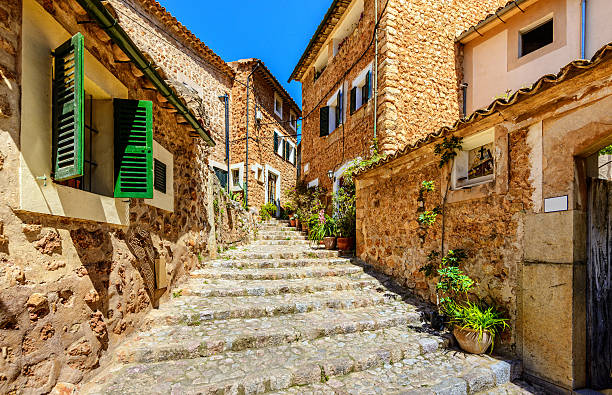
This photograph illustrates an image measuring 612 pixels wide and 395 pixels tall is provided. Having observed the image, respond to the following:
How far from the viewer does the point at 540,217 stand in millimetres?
3379

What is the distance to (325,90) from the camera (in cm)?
1205

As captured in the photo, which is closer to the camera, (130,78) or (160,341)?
(160,341)

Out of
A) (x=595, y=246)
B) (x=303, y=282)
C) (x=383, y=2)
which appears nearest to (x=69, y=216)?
(x=303, y=282)

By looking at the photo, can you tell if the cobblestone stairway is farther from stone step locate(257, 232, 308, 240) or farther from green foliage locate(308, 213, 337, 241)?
stone step locate(257, 232, 308, 240)

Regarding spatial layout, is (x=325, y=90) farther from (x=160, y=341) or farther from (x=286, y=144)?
(x=160, y=341)

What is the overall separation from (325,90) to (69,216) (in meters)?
10.9

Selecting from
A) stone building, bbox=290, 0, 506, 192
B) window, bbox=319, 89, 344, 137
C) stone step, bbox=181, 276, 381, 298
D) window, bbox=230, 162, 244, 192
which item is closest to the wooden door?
stone step, bbox=181, 276, 381, 298

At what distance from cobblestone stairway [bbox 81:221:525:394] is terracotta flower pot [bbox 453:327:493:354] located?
0.12 metres

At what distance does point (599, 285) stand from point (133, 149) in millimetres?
5472

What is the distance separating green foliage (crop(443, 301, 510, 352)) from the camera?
366cm

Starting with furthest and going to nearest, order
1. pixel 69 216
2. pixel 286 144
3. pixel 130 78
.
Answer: pixel 286 144
pixel 130 78
pixel 69 216

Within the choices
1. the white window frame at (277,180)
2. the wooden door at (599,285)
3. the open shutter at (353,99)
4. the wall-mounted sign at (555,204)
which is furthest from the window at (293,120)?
the wooden door at (599,285)

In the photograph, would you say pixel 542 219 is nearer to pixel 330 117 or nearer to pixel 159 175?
pixel 159 175

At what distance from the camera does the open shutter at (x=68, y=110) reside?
229cm
